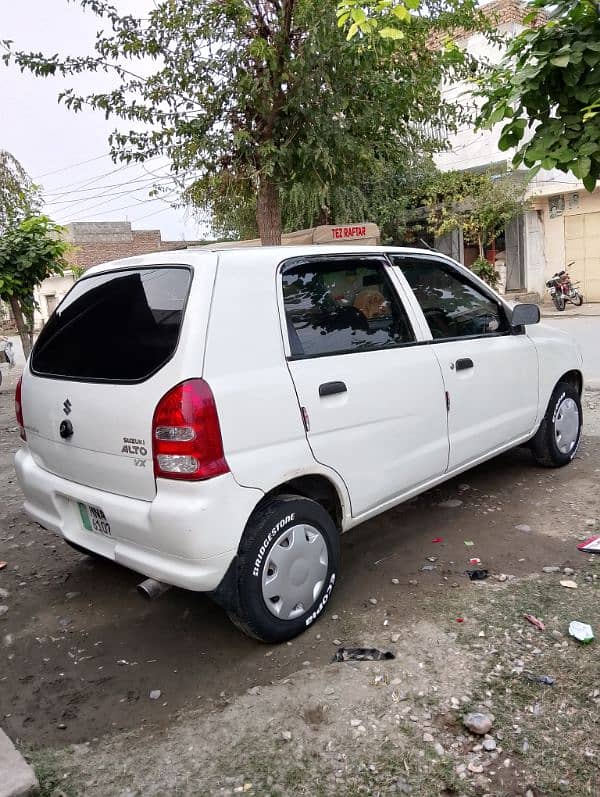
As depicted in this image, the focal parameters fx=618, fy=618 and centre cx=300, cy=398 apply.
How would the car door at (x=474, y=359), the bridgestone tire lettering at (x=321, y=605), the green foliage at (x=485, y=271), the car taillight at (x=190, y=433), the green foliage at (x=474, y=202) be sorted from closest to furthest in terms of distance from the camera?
the car taillight at (x=190, y=433), the bridgestone tire lettering at (x=321, y=605), the car door at (x=474, y=359), the green foliage at (x=474, y=202), the green foliage at (x=485, y=271)

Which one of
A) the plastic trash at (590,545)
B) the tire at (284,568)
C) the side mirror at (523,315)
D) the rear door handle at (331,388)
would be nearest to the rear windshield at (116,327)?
the rear door handle at (331,388)

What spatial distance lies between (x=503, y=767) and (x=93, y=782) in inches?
55.0

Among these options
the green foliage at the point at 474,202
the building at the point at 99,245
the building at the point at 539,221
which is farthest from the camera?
the building at the point at 99,245

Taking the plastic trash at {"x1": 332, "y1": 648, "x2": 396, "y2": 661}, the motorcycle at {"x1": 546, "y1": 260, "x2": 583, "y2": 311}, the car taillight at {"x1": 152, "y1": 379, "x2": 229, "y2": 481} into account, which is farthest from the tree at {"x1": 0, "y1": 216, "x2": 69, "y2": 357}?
the motorcycle at {"x1": 546, "y1": 260, "x2": 583, "y2": 311}

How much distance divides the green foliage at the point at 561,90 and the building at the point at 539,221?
16184 millimetres

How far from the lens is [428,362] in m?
3.45

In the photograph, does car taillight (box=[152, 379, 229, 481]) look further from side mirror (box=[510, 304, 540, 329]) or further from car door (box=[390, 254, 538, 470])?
side mirror (box=[510, 304, 540, 329])

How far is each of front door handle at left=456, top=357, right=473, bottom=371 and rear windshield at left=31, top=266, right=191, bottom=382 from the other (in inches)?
69.1

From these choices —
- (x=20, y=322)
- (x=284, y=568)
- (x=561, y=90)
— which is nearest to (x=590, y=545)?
(x=284, y=568)

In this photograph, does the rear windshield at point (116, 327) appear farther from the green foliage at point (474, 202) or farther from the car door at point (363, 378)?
the green foliage at point (474, 202)

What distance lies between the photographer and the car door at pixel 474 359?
363 cm

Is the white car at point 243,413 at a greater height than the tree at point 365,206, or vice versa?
the tree at point 365,206

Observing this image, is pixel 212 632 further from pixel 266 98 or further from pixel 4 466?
pixel 266 98

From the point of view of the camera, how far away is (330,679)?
2.55 m
